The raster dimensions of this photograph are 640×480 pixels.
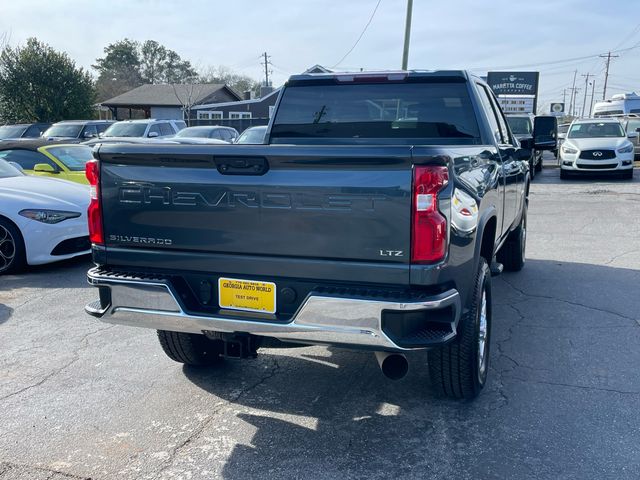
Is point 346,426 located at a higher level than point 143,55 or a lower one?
lower

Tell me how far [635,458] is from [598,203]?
445 inches

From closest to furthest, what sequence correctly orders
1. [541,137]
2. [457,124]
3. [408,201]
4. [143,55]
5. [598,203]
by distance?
[408,201]
[457,124]
[541,137]
[598,203]
[143,55]

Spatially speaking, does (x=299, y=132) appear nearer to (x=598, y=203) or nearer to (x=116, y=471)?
(x=116, y=471)

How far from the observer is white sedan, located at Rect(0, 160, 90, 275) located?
7410 mm

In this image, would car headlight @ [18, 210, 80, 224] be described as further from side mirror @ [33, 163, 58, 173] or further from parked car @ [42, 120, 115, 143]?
parked car @ [42, 120, 115, 143]

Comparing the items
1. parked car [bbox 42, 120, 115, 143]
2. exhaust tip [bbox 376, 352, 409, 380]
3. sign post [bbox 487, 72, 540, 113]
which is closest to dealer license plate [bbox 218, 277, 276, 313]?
exhaust tip [bbox 376, 352, 409, 380]

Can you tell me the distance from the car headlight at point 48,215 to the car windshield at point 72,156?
289cm

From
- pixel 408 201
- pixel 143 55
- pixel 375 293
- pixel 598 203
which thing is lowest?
pixel 598 203

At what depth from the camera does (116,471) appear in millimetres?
3307

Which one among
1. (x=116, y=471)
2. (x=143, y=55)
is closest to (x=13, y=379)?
(x=116, y=471)

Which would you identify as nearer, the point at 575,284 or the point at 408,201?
the point at 408,201

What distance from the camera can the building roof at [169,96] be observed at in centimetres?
4628

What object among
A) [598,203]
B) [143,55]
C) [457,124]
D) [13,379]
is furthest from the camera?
[143,55]

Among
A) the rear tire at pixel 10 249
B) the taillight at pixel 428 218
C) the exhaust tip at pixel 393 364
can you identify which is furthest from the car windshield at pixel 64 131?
the taillight at pixel 428 218
